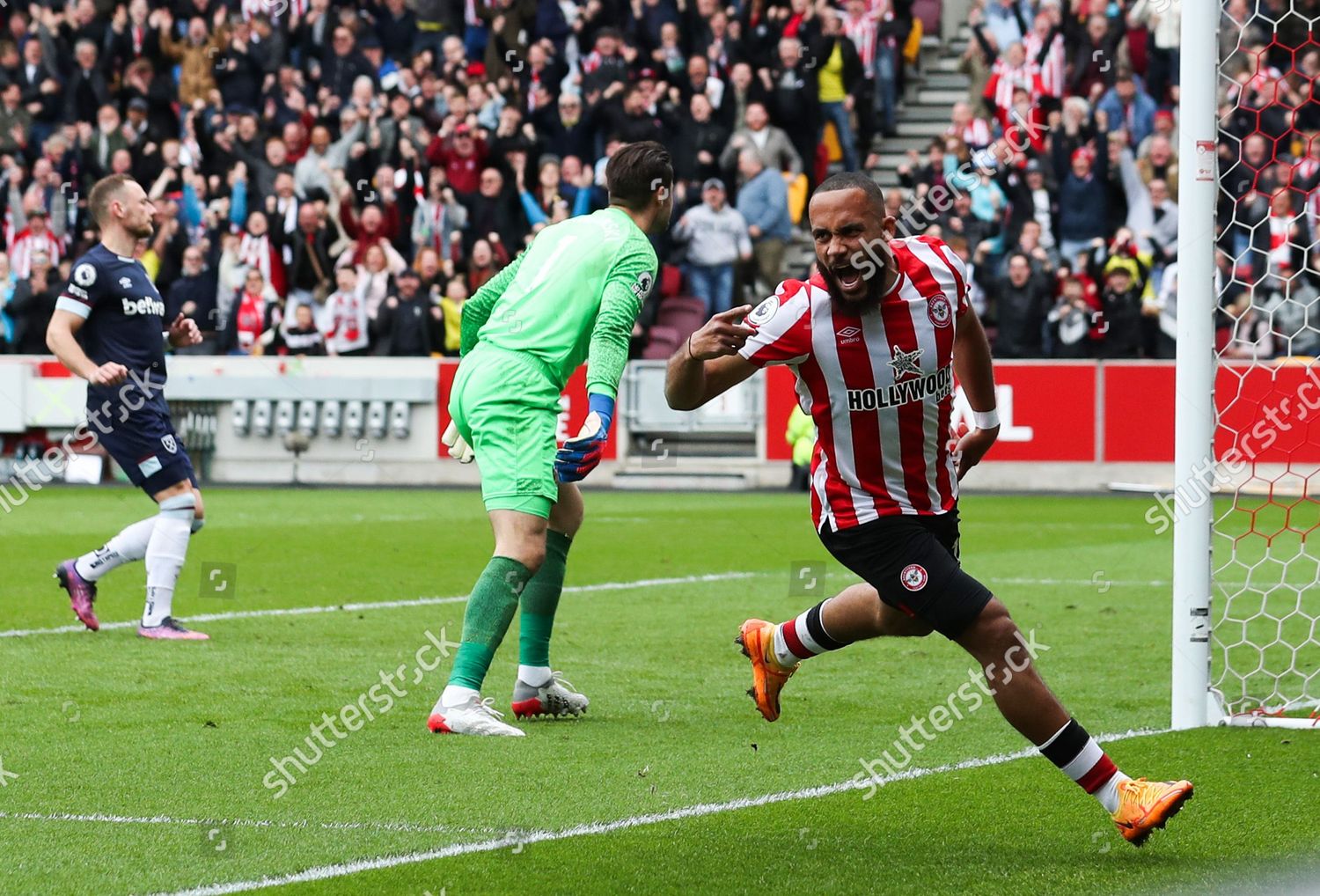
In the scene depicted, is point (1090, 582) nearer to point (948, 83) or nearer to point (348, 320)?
point (348, 320)

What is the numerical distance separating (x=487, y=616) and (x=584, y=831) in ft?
5.15

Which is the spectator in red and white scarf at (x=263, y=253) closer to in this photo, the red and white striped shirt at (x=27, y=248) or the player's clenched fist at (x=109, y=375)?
the red and white striped shirt at (x=27, y=248)

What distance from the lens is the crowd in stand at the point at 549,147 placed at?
19.9 metres

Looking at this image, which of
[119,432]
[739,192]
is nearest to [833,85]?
[739,192]

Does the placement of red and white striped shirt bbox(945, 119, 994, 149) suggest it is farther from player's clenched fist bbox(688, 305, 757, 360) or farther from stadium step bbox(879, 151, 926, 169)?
player's clenched fist bbox(688, 305, 757, 360)

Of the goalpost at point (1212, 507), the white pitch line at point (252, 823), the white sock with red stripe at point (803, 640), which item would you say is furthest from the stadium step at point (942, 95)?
the white pitch line at point (252, 823)

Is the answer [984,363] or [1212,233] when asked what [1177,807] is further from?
[1212,233]

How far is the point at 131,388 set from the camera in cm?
865

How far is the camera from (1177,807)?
4523mm

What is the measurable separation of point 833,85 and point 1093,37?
2.97 meters

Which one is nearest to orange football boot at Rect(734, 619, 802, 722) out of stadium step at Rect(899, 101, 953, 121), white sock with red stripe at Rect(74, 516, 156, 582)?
white sock with red stripe at Rect(74, 516, 156, 582)

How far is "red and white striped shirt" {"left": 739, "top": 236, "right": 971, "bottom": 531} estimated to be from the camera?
4.88 m

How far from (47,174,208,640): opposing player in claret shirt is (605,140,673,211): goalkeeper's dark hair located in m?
3.07

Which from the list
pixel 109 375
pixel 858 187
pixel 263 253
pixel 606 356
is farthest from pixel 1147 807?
pixel 263 253
